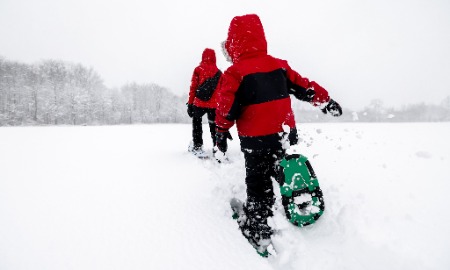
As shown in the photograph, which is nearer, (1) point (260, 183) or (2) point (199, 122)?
(1) point (260, 183)

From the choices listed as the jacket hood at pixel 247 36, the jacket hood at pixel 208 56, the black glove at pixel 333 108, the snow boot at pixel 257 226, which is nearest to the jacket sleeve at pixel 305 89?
the black glove at pixel 333 108

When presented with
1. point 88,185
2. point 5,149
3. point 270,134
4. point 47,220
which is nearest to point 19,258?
point 47,220

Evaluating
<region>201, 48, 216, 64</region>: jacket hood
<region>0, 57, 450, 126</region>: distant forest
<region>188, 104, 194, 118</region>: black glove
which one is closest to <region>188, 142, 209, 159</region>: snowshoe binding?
<region>188, 104, 194, 118</region>: black glove

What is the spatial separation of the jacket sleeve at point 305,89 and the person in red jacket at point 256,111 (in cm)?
14

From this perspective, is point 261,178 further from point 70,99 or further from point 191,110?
point 70,99

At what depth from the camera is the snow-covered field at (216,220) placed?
2.11m

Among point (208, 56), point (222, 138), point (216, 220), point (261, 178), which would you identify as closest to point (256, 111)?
point (222, 138)

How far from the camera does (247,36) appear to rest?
259 cm

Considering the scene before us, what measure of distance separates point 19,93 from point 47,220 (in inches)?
2339

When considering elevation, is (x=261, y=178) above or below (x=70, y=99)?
below

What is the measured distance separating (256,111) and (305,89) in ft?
2.46

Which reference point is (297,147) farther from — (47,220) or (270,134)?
(47,220)

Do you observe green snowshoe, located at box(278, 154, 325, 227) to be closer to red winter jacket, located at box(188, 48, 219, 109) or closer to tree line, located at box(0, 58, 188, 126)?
red winter jacket, located at box(188, 48, 219, 109)

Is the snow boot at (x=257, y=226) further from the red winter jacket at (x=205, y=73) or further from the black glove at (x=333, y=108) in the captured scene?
the red winter jacket at (x=205, y=73)
